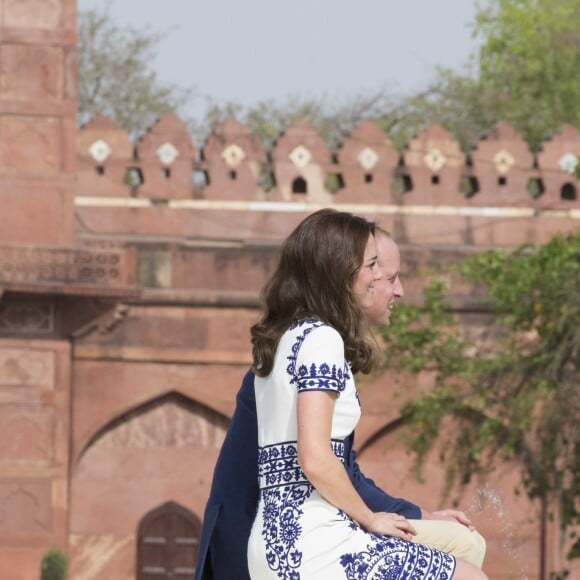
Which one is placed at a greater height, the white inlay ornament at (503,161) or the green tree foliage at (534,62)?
the green tree foliage at (534,62)

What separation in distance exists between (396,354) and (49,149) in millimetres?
3416

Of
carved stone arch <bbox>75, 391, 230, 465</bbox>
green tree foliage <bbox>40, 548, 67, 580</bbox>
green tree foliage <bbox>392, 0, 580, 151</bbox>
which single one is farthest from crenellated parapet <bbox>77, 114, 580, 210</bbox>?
green tree foliage <bbox>392, 0, 580, 151</bbox>

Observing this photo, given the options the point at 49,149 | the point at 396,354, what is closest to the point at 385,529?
the point at 396,354

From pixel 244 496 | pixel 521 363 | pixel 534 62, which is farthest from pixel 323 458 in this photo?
pixel 534 62

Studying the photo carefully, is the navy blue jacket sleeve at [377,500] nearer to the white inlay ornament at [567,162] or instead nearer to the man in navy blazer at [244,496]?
the man in navy blazer at [244,496]

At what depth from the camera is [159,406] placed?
1466cm

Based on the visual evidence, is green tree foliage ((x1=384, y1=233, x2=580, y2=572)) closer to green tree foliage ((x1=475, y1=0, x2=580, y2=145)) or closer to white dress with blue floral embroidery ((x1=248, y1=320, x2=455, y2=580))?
white dress with blue floral embroidery ((x1=248, y1=320, x2=455, y2=580))

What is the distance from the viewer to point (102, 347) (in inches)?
569

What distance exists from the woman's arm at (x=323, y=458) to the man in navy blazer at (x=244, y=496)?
167 mm

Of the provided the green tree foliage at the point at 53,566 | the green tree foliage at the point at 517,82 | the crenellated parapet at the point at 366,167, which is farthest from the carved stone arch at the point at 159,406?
the green tree foliage at the point at 517,82

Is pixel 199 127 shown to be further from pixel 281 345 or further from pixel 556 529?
pixel 281 345

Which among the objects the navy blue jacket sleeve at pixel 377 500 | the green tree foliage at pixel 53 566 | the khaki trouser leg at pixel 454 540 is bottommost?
the green tree foliage at pixel 53 566

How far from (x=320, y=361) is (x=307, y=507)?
0.26 metres

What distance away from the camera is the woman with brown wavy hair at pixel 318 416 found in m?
3.30
